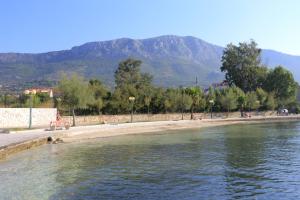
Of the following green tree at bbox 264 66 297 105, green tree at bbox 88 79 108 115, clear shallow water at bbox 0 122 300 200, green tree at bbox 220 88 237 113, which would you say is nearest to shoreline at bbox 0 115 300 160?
clear shallow water at bbox 0 122 300 200

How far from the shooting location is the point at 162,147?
130ft

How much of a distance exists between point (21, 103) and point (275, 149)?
43.7m

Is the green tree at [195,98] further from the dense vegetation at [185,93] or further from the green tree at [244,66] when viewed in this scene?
the green tree at [244,66]

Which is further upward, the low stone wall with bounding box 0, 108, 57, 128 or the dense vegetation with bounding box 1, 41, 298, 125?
the dense vegetation with bounding box 1, 41, 298, 125

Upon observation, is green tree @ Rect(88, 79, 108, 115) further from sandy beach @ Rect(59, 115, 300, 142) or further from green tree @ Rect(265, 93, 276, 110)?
green tree @ Rect(265, 93, 276, 110)

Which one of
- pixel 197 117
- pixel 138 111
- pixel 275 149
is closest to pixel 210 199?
pixel 275 149

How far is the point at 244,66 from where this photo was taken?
140375 millimetres

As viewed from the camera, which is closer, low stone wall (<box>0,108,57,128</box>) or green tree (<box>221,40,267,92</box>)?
low stone wall (<box>0,108,57,128</box>)

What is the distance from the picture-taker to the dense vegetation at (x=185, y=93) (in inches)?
2527

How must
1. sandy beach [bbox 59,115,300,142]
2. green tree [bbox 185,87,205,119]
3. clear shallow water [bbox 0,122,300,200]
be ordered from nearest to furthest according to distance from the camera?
clear shallow water [bbox 0,122,300,200] < sandy beach [bbox 59,115,300,142] < green tree [bbox 185,87,205,119]

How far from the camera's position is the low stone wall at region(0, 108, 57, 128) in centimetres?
5247

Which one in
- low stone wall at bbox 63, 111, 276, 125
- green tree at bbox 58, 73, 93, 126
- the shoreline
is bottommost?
the shoreline

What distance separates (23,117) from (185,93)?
4861 centimetres

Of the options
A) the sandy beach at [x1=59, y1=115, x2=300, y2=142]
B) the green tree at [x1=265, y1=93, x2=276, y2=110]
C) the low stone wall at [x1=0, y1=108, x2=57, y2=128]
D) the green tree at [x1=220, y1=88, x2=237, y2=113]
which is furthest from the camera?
the green tree at [x1=265, y1=93, x2=276, y2=110]
